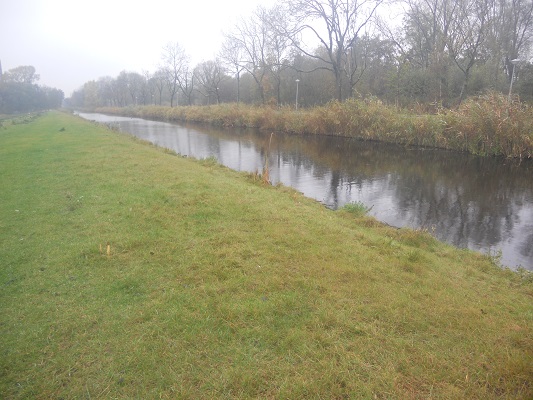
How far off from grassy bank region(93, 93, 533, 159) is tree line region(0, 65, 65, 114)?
191 ft

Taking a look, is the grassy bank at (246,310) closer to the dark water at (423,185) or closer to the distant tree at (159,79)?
the dark water at (423,185)

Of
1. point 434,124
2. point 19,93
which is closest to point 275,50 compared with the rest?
point 434,124

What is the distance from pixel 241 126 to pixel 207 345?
3350 cm

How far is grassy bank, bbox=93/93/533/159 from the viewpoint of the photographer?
14570 mm

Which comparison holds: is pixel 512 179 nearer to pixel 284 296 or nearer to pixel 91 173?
pixel 284 296

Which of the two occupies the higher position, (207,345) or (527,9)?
(527,9)

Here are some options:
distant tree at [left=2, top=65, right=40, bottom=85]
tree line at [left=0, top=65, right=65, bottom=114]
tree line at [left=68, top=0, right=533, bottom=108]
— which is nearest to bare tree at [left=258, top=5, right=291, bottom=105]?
tree line at [left=68, top=0, right=533, bottom=108]

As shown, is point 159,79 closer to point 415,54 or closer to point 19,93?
point 19,93

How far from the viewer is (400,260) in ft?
14.9

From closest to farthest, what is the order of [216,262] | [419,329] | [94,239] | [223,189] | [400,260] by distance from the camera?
[419,329] < [216,262] < [400,260] < [94,239] < [223,189]

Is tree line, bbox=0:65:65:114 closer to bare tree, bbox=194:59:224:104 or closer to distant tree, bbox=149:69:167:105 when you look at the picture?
distant tree, bbox=149:69:167:105

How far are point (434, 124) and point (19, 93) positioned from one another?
252 feet

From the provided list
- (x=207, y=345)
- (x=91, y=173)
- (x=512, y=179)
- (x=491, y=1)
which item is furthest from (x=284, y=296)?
(x=491, y=1)

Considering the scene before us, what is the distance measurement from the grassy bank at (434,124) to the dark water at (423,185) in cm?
89
